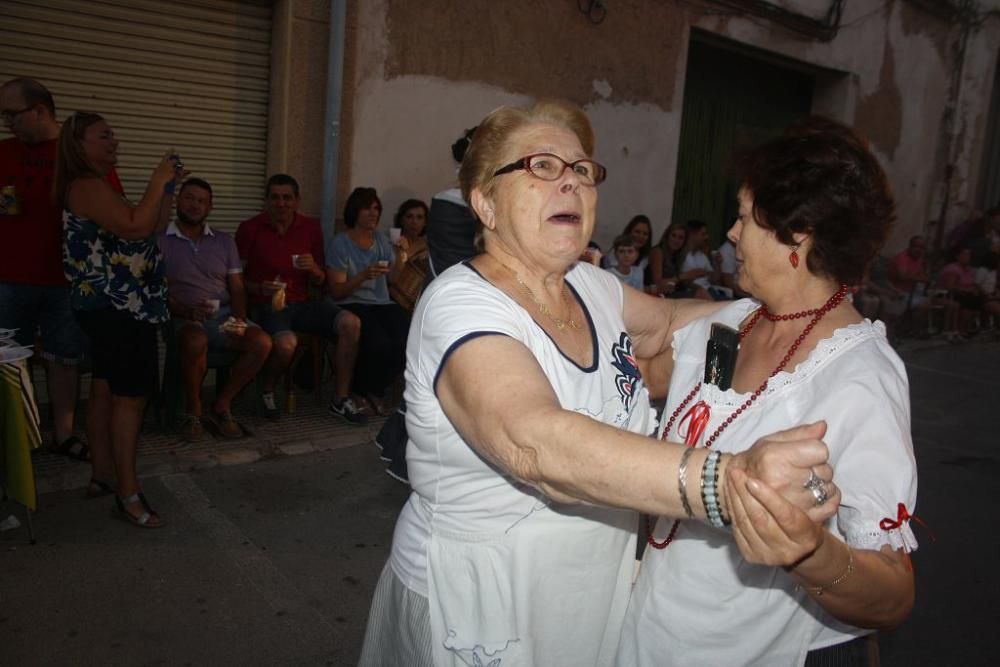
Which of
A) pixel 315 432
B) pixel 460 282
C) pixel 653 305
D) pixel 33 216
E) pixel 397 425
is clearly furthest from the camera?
pixel 315 432

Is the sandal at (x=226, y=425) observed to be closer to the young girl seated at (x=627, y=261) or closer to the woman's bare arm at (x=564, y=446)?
the young girl seated at (x=627, y=261)

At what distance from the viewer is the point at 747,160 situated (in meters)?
2.00

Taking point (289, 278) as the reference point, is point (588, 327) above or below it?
above

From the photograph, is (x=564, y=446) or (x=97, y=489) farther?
(x=97, y=489)

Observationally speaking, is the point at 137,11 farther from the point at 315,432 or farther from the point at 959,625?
the point at 959,625

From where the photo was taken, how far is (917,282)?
11.7m

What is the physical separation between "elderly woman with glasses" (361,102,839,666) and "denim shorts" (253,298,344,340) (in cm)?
421

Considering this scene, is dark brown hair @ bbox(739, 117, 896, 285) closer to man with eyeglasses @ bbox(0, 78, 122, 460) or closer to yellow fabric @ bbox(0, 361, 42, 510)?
yellow fabric @ bbox(0, 361, 42, 510)

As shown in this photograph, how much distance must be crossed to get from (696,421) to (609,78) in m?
7.60

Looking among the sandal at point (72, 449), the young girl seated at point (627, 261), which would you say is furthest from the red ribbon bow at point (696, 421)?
the young girl seated at point (627, 261)

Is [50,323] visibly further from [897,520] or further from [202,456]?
[897,520]

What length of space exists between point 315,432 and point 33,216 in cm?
218

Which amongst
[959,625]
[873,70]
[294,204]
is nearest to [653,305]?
[959,625]

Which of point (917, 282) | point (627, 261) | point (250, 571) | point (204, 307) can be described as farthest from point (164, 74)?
point (917, 282)
